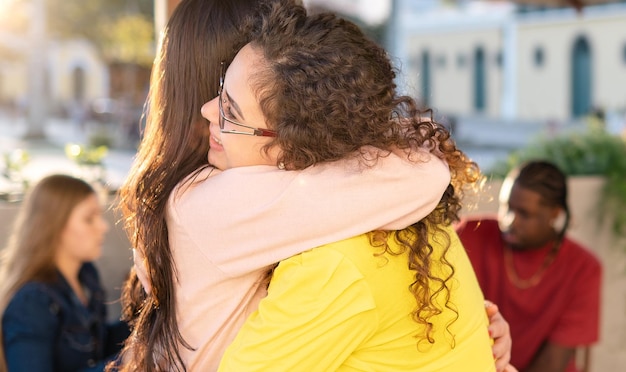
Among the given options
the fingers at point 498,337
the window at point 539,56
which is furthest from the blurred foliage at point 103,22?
the fingers at point 498,337

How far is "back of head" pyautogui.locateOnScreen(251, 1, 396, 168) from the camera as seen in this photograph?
1.36 meters

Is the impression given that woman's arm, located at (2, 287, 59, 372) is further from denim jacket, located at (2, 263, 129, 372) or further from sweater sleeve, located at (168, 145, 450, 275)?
sweater sleeve, located at (168, 145, 450, 275)

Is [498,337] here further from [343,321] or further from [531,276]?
[531,276]

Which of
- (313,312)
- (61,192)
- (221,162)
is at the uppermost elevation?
(221,162)

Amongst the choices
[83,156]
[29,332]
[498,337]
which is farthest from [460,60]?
[498,337]

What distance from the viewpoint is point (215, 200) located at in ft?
4.66

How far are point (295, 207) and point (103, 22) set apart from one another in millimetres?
28745

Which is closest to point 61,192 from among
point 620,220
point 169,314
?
point 169,314

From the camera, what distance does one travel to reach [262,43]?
1.44 m

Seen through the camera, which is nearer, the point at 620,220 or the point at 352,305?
the point at 352,305

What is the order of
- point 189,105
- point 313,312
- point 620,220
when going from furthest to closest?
point 620,220 < point 189,105 < point 313,312

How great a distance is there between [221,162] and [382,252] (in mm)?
382

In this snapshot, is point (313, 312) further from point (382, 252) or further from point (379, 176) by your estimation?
point (379, 176)

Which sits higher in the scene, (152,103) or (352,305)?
(152,103)
